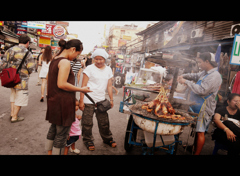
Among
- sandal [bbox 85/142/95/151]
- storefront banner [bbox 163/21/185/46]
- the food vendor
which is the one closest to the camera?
the food vendor

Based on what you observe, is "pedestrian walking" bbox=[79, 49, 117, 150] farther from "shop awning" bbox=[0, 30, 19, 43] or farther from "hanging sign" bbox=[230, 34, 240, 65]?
"shop awning" bbox=[0, 30, 19, 43]

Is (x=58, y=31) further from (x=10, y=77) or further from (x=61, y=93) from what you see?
(x=61, y=93)

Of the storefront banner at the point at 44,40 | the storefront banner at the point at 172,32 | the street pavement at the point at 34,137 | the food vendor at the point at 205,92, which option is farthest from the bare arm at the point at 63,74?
the storefront banner at the point at 44,40

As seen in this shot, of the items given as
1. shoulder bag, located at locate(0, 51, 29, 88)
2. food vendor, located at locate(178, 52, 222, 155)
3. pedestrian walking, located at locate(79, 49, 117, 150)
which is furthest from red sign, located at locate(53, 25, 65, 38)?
food vendor, located at locate(178, 52, 222, 155)

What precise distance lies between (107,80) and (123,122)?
2.41m

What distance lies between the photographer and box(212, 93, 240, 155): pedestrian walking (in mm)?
3246

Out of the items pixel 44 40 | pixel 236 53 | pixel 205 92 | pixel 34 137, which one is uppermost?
pixel 44 40

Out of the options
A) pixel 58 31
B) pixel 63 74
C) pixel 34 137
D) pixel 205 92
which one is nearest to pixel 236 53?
pixel 205 92

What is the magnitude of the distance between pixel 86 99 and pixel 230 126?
3092 mm

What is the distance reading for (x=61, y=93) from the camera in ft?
→ 7.72

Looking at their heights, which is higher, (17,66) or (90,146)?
(17,66)

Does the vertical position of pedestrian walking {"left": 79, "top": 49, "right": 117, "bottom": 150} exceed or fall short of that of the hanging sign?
it falls short

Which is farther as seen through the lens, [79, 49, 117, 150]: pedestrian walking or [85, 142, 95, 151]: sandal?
[85, 142, 95, 151]: sandal

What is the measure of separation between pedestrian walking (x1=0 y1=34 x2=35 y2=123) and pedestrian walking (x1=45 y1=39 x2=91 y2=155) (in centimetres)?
243
